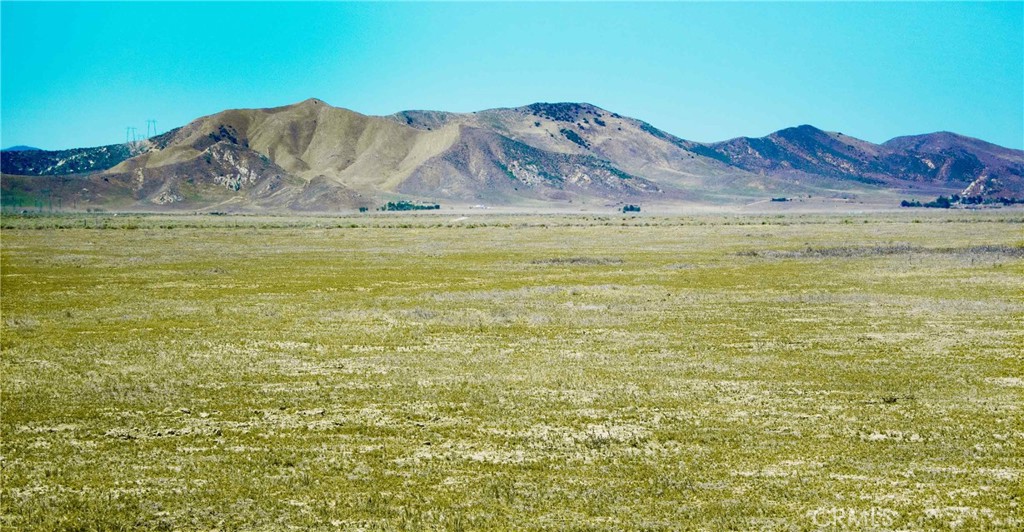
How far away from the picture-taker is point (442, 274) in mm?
51875

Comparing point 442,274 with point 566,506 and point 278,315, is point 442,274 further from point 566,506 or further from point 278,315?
point 566,506

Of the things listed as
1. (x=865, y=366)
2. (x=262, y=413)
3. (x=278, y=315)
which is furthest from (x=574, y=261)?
(x=262, y=413)

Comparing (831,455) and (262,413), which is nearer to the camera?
(831,455)

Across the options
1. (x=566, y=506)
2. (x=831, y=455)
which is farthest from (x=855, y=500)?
(x=566, y=506)

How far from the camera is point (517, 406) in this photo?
18922 mm

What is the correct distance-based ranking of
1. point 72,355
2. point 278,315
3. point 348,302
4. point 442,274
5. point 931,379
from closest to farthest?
point 931,379, point 72,355, point 278,315, point 348,302, point 442,274

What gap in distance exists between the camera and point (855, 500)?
1288cm

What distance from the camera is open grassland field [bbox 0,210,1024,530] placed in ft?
42.5

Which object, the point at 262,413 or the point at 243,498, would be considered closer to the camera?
the point at 243,498

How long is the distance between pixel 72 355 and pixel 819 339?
24842mm

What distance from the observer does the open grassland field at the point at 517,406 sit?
1297 cm

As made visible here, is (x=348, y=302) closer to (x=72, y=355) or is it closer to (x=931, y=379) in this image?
(x=72, y=355)

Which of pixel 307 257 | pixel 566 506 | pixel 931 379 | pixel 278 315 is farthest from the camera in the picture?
pixel 307 257

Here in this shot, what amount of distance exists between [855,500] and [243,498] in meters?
10.2
